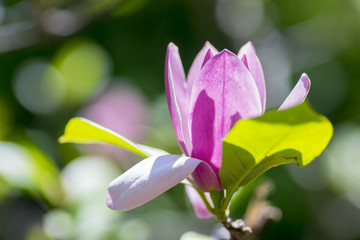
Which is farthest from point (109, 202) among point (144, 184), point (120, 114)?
point (120, 114)

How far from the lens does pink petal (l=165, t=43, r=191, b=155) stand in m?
0.60

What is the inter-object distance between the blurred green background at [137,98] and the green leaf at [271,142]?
51 cm

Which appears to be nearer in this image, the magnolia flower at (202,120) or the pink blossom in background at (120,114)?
the magnolia flower at (202,120)

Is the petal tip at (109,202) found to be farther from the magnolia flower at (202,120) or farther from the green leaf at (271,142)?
the green leaf at (271,142)

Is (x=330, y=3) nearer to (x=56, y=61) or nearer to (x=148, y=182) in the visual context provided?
(x=56, y=61)

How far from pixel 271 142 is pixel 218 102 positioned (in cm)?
8

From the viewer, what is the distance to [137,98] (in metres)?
1.62

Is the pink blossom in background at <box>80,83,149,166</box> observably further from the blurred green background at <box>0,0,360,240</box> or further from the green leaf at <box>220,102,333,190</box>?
the green leaf at <box>220,102,333,190</box>

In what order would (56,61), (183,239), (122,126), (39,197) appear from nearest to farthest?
(183,239)
(39,197)
(122,126)
(56,61)

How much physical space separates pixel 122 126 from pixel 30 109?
1.14 ft

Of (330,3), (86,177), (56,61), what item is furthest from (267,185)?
(330,3)

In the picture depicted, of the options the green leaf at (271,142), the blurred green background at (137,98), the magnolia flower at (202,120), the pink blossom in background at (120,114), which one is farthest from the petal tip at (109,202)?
the pink blossom in background at (120,114)

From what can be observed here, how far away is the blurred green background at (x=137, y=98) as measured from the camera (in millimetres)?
1176

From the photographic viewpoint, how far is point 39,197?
1168mm
